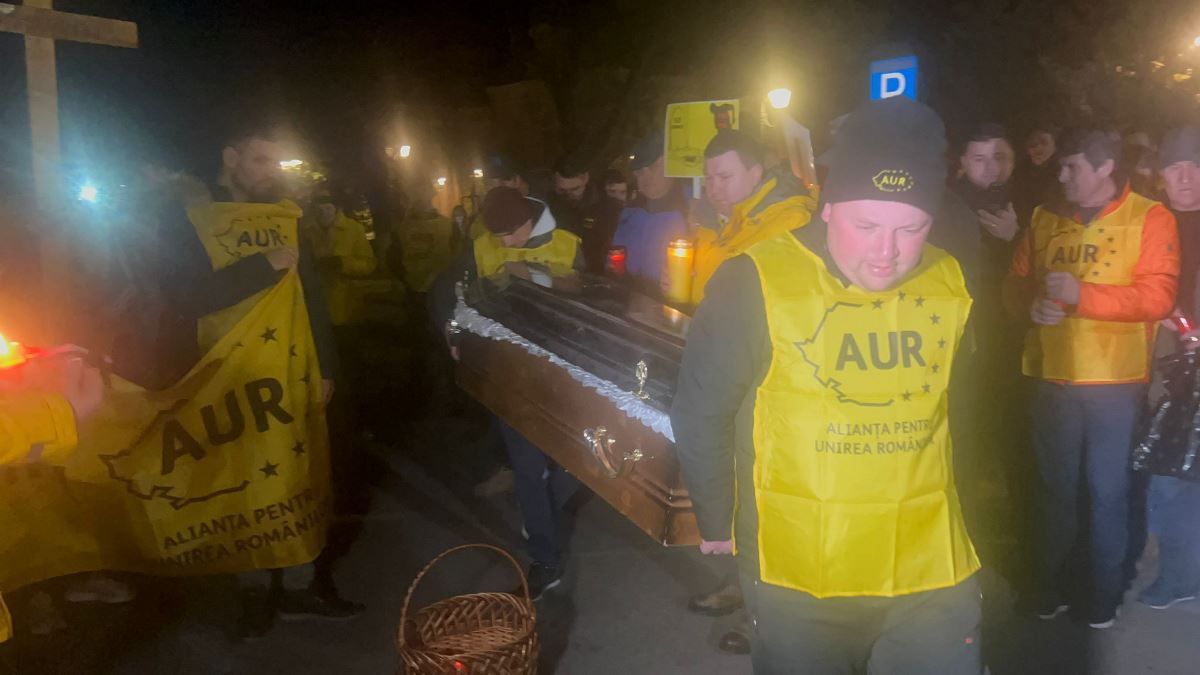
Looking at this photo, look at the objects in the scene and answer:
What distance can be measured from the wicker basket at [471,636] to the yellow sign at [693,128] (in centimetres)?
221

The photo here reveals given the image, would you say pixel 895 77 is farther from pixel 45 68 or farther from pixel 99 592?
pixel 99 592

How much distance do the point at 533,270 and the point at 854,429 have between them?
2464 mm

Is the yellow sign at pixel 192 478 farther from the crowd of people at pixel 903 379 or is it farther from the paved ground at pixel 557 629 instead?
the crowd of people at pixel 903 379

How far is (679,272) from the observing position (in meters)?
3.59

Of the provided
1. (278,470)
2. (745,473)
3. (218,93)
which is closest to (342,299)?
(218,93)

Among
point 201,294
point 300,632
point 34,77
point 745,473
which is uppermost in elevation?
point 34,77

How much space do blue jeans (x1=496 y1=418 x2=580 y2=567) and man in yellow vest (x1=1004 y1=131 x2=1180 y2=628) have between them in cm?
222

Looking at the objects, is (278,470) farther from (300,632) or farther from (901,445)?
(901,445)

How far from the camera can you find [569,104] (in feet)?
54.9

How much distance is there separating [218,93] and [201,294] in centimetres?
154

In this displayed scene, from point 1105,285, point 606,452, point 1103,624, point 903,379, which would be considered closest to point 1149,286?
point 1105,285

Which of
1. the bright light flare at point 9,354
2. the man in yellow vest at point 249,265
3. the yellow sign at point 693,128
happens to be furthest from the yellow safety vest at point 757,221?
the bright light flare at point 9,354

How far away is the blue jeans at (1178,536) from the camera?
365cm

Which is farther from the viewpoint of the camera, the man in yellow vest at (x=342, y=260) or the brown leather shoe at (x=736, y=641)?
the man in yellow vest at (x=342, y=260)
